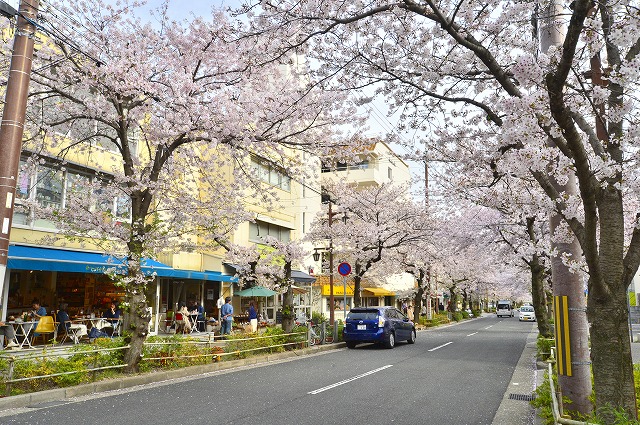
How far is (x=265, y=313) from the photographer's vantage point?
28.0 meters

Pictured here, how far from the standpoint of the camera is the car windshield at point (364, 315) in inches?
719

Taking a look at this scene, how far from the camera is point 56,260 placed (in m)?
14.3

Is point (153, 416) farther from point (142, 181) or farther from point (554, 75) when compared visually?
point (554, 75)

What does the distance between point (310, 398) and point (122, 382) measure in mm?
4022

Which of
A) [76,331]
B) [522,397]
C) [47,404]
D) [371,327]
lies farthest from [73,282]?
[522,397]

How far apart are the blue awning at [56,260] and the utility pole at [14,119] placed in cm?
539

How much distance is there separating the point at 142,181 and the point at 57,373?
173 inches

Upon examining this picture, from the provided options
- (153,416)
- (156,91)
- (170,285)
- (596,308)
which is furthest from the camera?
(170,285)

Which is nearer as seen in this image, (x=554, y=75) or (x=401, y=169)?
(x=554, y=75)

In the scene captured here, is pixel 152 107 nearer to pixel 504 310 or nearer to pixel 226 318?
pixel 226 318

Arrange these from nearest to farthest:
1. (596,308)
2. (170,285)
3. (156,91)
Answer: (596,308) → (156,91) → (170,285)

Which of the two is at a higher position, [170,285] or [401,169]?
[401,169]

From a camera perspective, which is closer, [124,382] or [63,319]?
[124,382]

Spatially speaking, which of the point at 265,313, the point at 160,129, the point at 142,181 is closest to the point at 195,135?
the point at 160,129
